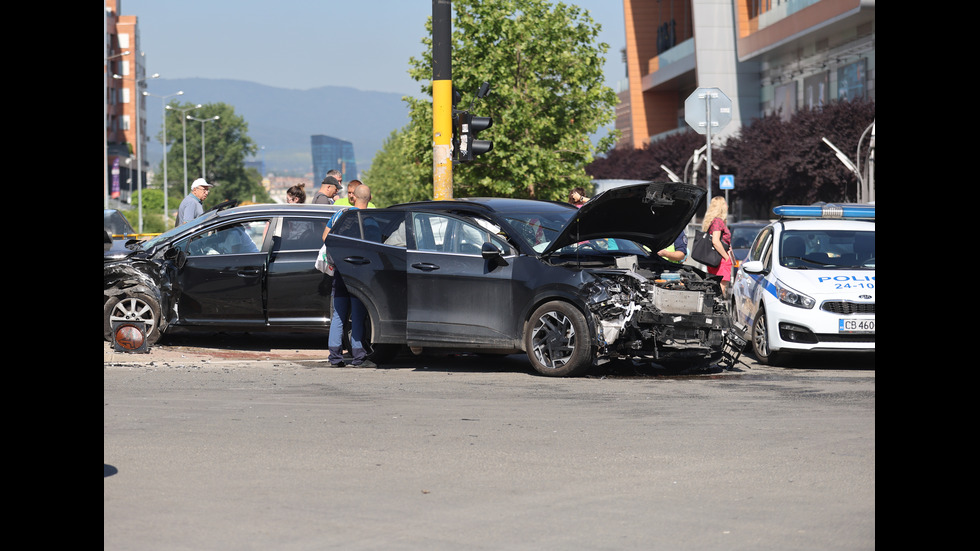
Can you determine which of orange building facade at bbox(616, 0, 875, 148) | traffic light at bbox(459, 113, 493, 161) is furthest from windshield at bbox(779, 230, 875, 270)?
orange building facade at bbox(616, 0, 875, 148)

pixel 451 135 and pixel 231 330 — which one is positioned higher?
pixel 451 135

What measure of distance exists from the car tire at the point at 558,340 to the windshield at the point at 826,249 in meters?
2.91

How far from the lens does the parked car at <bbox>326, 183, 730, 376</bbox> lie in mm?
11422

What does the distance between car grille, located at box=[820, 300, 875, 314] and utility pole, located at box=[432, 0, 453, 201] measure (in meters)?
5.89

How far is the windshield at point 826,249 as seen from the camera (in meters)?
13.3

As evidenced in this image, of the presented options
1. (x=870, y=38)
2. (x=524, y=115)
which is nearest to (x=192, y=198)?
(x=524, y=115)

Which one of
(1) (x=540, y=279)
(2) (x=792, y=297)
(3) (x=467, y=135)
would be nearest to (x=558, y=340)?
(1) (x=540, y=279)

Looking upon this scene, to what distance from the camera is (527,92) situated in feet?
131

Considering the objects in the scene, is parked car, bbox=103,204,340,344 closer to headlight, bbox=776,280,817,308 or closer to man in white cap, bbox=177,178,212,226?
man in white cap, bbox=177,178,212,226

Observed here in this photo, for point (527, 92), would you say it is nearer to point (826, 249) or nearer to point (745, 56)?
point (826, 249)

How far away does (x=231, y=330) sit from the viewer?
1387 centimetres

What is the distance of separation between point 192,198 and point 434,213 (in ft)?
21.1
